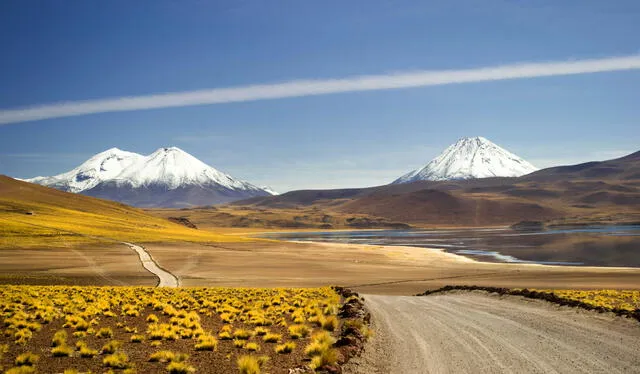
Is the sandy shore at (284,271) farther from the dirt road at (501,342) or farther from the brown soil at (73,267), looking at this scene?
the dirt road at (501,342)

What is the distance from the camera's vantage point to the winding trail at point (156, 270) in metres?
42.5

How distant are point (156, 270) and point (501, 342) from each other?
1736 inches

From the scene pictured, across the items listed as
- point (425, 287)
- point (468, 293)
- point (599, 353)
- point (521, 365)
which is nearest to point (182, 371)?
point (521, 365)

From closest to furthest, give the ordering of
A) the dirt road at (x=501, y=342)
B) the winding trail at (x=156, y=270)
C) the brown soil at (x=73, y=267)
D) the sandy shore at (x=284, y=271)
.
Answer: the dirt road at (x=501, y=342) → the brown soil at (x=73, y=267) → the winding trail at (x=156, y=270) → the sandy shore at (x=284, y=271)

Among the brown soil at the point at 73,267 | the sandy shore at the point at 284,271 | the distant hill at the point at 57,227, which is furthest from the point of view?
the distant hill at the point at 57,227

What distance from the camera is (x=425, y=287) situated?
4369cm

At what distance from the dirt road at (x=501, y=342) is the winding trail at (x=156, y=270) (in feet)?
84.0

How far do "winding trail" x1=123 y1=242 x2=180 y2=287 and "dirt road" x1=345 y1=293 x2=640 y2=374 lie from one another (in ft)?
84.0

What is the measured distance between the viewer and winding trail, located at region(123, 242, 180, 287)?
42519mm

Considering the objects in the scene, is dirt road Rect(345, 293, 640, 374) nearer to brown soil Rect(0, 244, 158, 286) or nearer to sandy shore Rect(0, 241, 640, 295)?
sandy shore Rect(0, 241, 640, 295)

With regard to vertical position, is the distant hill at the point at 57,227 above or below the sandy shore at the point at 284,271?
above

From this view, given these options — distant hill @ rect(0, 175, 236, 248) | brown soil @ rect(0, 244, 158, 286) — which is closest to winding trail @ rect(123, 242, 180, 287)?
brown soil @ rect(0, 244, 158, 286)

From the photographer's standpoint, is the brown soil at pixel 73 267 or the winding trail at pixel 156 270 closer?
the brown soil at pixel 73 267

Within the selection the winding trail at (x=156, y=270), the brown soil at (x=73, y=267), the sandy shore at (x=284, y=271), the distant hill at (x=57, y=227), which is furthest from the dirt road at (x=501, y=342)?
the distant hill at (x=57, y=227)
